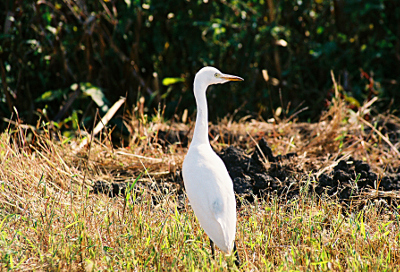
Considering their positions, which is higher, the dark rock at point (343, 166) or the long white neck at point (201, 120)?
the long white neck at point (201, 120)

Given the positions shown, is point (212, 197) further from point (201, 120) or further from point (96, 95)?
point (96, 95)

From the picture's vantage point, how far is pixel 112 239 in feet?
7.79

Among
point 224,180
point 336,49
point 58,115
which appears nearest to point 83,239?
point 224,180

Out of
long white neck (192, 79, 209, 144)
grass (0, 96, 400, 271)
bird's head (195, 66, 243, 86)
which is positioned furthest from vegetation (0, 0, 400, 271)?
bird's head (195, 66, 243, 86)

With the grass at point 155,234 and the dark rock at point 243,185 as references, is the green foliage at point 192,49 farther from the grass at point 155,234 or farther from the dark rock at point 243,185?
the grass at point 155,234

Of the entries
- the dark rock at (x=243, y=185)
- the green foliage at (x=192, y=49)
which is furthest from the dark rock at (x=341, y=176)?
the green foliage at (x=192, y=49)

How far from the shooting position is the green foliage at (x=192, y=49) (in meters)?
4.96

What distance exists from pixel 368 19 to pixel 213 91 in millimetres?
2181

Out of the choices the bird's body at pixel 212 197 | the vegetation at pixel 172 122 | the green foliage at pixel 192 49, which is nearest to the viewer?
the bird's body at pixel 212 197

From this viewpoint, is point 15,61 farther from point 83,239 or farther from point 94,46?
point 83,239

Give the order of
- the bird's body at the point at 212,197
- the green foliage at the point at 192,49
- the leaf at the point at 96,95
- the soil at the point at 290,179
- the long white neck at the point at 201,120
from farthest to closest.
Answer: the green foliage at the point at 192,49 < the leaf at the point at 96,95 < the soil at the point at 290,179 < the long white neck at the point at 201,120 < the bird's body at the point at 212,197

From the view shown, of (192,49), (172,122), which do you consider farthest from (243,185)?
(192,49)

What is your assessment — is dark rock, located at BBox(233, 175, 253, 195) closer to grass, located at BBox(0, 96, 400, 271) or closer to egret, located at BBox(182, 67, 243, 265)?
grass, located at BBox(0, 96, 400, 271)

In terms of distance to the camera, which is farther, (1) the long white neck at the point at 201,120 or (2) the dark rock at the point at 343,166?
(2) the dark rock at the point at 343,166
